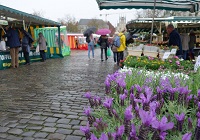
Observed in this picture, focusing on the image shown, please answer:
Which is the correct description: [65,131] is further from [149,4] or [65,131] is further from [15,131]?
[149,4]

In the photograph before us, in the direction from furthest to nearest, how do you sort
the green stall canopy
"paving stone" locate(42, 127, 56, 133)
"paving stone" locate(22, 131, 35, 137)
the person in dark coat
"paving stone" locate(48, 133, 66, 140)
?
the person in dark coat
the green stall canopy
"paving stone" locate(42, 127, 56, 133)
"paving stone" locate(22, 131, 35, 137)
"paving stone" locate(48, 133, 66, 140)

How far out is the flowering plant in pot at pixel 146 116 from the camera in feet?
4.75

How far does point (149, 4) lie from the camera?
8273mm

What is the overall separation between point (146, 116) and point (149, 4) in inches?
296

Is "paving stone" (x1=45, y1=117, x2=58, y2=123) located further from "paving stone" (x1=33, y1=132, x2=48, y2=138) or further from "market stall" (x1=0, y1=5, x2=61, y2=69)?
"market stall" (x1=0, y1=5, x2=61, y2=69)

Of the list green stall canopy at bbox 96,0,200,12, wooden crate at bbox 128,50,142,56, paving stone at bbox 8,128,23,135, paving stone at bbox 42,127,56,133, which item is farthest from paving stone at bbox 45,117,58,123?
wooden crate at bbox 128,50,142,56

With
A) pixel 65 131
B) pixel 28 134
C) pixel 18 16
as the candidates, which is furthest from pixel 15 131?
pixel 18 16

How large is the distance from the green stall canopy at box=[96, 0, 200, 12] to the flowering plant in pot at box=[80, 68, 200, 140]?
489 cm

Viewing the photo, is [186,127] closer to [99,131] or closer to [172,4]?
[99,131]

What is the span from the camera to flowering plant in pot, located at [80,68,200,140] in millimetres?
1447

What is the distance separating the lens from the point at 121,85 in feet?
9.28

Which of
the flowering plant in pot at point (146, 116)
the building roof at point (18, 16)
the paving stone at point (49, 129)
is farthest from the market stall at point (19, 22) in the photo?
the flowering plant in pot at point (146, 116)

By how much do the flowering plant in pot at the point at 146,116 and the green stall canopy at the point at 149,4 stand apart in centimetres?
489

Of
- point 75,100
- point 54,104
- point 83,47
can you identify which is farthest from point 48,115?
point 83,47
